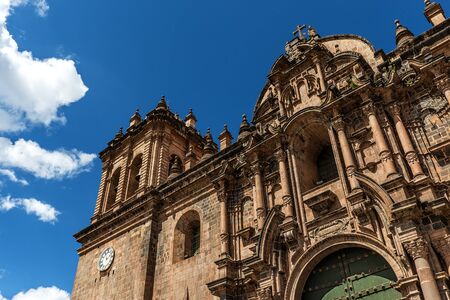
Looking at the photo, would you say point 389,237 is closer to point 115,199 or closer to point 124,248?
point 124,248

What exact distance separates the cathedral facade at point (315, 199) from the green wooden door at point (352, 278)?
26 millimetres

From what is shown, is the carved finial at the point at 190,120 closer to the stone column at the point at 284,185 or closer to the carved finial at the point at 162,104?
the carved finial at the point at 162,104


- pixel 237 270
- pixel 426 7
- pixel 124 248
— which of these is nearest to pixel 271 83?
pixel 426 7

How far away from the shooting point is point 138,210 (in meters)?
17.8

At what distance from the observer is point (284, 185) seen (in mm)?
12836

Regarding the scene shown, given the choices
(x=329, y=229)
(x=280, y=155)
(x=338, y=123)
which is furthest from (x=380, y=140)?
(x=280, y=155)

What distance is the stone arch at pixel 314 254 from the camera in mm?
10392

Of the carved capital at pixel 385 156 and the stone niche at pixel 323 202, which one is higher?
the carved capital at pixel 385 156

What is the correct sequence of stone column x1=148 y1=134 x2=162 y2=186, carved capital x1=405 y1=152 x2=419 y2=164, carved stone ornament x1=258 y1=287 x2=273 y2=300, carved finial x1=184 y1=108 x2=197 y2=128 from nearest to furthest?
1. carved capital x1=405 y1=152 x2=419 y2=164
2. carved stone ornament x1=258 y1=287 x2=273 y2=300
3. stone column x1=148 y1=134 x2=162 y2=186
4. carved finial x1=184 y1=108 x2=197 y2=128

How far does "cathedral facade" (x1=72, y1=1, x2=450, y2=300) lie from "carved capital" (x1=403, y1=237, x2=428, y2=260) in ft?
0.07

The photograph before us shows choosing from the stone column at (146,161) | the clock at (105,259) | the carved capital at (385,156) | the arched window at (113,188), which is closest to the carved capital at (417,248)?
the carved capital at (385,156)

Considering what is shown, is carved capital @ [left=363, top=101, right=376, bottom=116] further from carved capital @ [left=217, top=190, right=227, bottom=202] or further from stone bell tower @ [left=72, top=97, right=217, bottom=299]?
stone bell tower @ [left=72, top=97, right=217, bottom=299]

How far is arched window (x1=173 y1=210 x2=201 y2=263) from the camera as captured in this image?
1562 centimetres

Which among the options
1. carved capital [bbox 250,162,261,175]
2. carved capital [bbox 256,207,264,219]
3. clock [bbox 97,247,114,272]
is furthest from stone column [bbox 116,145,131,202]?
carved capital [bbox 256,207,264,219]
